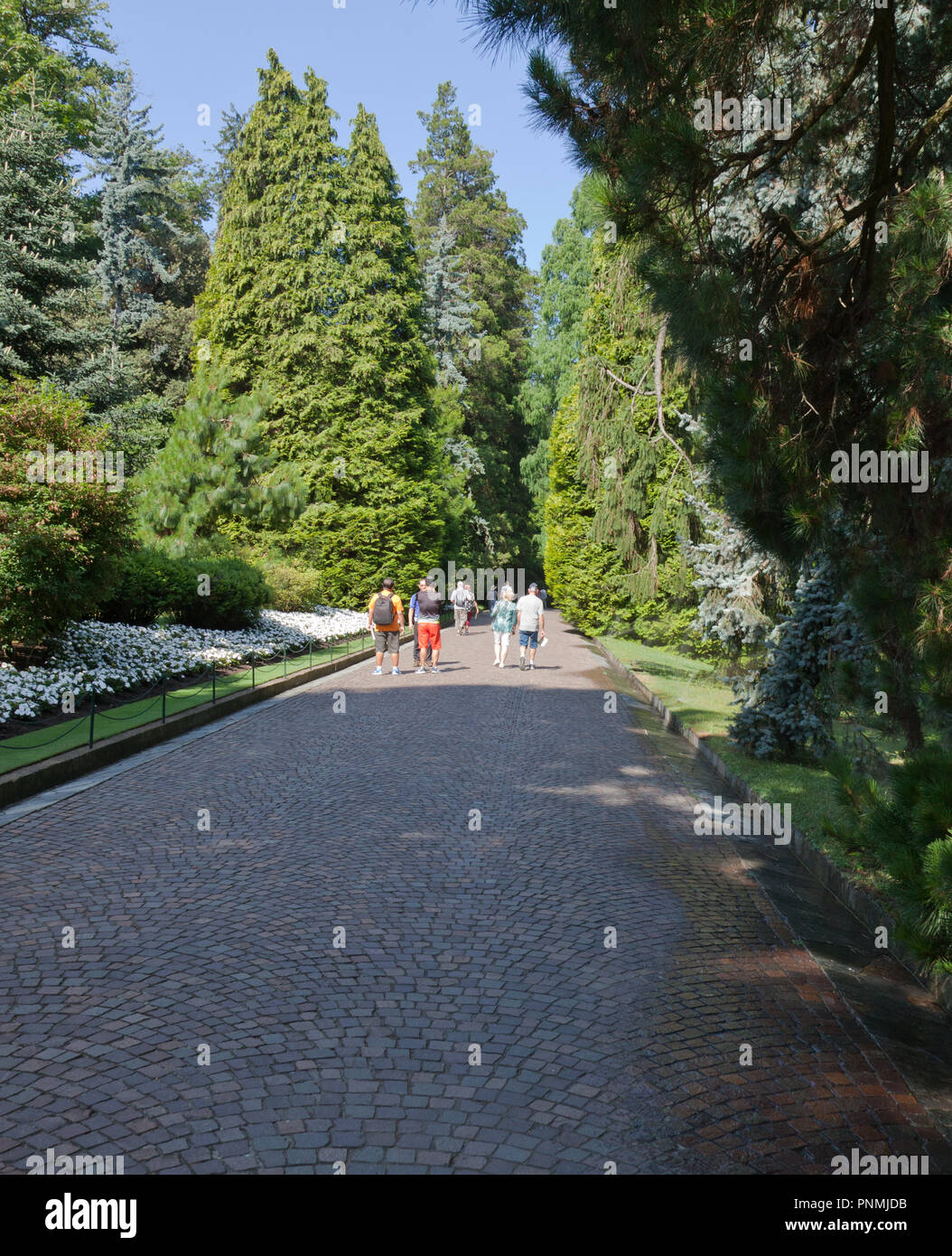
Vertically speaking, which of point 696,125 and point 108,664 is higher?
point 696,125

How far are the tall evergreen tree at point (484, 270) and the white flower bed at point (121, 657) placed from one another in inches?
1256

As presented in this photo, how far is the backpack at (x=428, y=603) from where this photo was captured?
1958cm

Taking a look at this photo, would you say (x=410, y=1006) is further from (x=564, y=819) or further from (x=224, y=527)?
(x=224, y=527)

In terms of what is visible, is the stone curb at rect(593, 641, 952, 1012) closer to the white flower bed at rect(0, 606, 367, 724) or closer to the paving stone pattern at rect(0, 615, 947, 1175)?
the paving stone pattern at rect(0, 615, 947, 1175)

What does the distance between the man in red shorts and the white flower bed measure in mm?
3420

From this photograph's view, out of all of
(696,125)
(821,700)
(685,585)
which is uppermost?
(696,125)

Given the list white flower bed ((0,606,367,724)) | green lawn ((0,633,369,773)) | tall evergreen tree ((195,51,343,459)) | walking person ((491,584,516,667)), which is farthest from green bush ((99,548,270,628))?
tall evergreen tree ((195,51,343,459))

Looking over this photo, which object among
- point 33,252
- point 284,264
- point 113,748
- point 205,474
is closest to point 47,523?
point 113,748

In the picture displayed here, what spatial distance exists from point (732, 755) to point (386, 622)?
31.3 ft

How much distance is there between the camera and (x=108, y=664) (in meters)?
14.9

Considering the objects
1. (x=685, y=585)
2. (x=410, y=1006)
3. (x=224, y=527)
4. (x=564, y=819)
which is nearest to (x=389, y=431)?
(x=224, y=527)

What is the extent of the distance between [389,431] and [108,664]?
2400 centimetres

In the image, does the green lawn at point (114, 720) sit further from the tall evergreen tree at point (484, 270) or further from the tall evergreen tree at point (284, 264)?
the tall evergreen tree at point (484, 270)

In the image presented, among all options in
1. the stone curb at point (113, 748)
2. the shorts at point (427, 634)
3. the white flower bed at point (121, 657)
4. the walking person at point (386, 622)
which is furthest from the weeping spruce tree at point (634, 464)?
the stone curb at point (113, 748)
